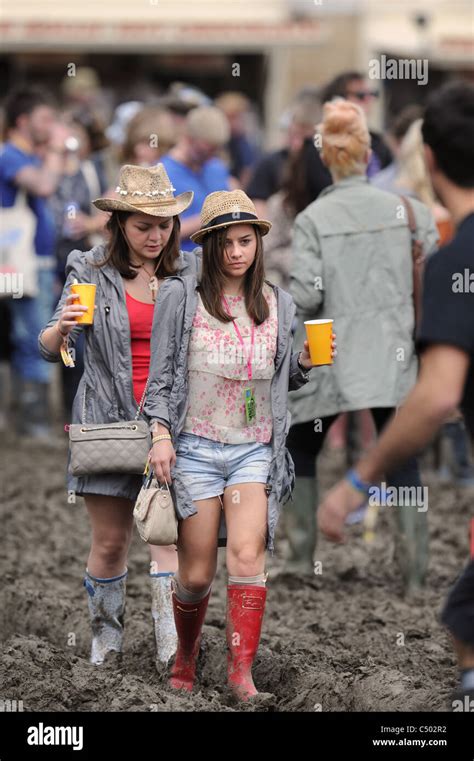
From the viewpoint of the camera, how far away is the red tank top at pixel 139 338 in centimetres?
521

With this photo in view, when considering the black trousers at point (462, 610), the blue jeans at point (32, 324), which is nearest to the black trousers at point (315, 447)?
the black trousers at point (462, 610)

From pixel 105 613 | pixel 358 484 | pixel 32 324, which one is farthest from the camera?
pixel 32 324

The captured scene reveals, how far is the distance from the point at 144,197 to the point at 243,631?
5.26 feet

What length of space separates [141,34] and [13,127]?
1124 centimetres

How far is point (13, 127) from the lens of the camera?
35.0 ft

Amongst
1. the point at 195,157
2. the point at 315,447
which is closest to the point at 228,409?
the point at 315,447

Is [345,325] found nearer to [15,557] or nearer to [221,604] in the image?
[221,604]

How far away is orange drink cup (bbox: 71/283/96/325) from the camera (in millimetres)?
4922

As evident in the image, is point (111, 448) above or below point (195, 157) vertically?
Answer: below

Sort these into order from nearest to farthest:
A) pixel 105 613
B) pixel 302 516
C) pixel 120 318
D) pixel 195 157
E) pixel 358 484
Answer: pixel 358 484 → pixel 120 318 → pixel 105 613 → pixel 302 516 → pixel 195 157

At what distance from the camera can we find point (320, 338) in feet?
16.0

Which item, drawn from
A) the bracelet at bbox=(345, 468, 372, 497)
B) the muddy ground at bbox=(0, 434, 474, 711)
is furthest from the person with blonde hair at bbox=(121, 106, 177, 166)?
the bracelet at bbox=(345, 468, 372, 497)

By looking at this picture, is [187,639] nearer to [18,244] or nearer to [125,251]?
[125,251]

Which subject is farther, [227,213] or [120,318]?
[120,318]
